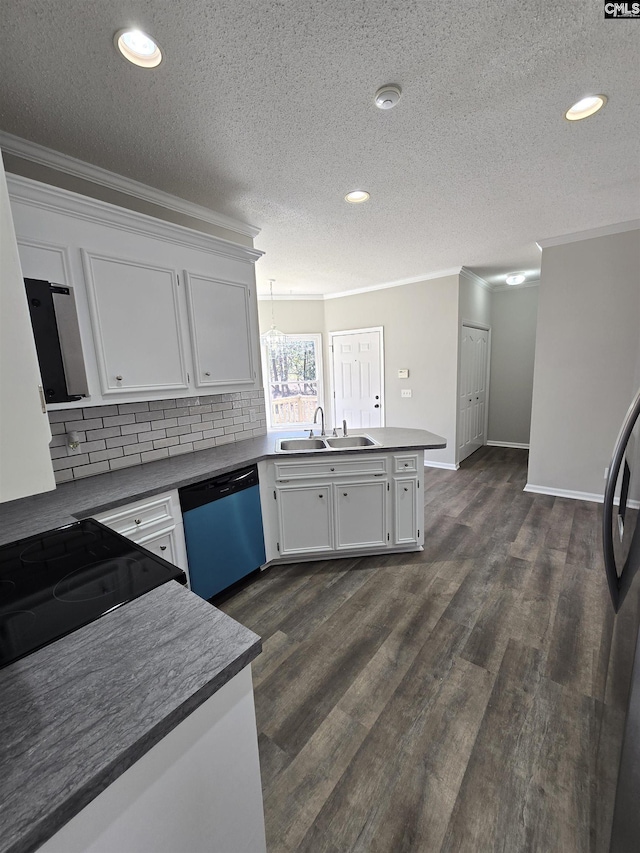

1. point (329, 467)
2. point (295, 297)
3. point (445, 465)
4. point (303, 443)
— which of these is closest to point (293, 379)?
point (295, 297)

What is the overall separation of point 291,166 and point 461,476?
3906mm

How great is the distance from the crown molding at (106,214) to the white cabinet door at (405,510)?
208 cm

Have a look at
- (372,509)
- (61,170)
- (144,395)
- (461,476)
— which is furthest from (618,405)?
(61,170)

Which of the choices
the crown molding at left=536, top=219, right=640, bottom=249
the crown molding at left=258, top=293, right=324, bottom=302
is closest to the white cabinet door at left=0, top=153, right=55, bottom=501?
the crown molding at left=536, top=219, right=640, bottom=249

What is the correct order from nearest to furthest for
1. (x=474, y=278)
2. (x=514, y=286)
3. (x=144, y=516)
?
1. (x=144, y=516)
2. (x=474, y=278)
3. (x=514, y=286)

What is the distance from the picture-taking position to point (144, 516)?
1863 mm

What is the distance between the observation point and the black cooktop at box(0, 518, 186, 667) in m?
0.88

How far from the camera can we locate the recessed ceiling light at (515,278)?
16.2 feet

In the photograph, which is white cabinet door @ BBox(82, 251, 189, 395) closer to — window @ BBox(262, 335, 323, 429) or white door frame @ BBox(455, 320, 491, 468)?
window @ BBox(262, 335, 323, 429)

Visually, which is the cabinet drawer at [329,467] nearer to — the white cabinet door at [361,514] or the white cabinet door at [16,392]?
the white cabinet door at [361,514]

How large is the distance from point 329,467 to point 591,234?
3363mm

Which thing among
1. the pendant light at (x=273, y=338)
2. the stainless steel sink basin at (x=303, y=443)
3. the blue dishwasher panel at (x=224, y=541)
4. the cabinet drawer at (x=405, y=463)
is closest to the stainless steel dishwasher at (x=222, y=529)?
the blue dishwasher panel at (x=224, y=541)

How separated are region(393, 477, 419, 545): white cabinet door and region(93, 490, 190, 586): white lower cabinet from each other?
59.7 inches

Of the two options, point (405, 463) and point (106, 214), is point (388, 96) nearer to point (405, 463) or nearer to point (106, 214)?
point (106, 214)
